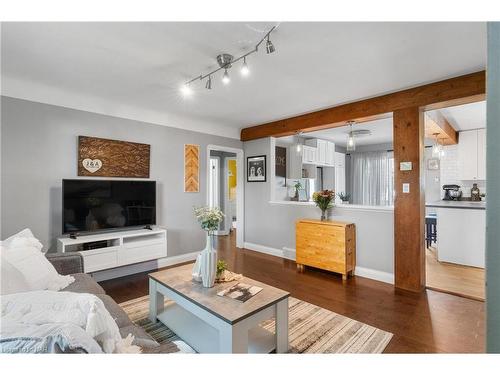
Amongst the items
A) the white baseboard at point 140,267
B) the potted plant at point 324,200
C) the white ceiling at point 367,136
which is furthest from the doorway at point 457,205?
the white baseboard at point 140,267

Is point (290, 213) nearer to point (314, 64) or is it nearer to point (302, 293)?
point (302, 293)

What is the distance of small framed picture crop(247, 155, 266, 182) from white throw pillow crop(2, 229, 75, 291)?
3414 millimetres

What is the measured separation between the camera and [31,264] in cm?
183

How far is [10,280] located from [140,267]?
219 centimetres

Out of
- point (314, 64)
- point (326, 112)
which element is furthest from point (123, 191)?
point (326, 112)

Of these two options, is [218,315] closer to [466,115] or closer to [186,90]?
[186,90]

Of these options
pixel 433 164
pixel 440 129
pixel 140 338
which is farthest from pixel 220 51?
pixel 433 164

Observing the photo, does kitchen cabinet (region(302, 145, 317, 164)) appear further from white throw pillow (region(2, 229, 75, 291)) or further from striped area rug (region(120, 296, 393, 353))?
white throw pillow (region(2, 229, 75, 291))

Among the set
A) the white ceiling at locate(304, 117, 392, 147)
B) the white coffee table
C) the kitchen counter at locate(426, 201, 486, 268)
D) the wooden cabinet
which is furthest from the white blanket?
the white ceiling at locate(304, 117, 392, 147)

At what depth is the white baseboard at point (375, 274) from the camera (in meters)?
3.25

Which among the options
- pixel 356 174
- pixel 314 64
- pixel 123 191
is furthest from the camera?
pixel 356 174

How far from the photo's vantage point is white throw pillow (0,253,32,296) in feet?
4.96

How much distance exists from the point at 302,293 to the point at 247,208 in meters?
2.46
